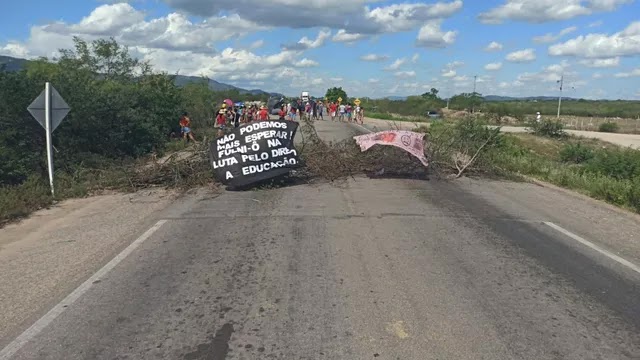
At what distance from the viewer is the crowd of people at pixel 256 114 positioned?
25.6 m

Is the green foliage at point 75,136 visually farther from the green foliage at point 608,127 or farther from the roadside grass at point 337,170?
the green foliage at point 608,127

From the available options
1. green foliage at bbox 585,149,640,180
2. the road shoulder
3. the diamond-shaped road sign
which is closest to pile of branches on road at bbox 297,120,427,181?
the road shoulder

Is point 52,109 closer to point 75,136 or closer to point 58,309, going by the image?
point 75,136

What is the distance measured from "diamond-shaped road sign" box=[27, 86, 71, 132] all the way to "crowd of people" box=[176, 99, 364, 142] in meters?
3.59

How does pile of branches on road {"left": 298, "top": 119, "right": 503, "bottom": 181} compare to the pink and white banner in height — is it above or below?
below

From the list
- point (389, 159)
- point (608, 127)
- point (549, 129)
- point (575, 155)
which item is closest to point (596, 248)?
point (389, 159)

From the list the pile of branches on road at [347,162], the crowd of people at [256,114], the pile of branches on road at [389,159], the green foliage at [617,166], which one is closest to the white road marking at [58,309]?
the pile of branches on road at [347,162]

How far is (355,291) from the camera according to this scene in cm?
596

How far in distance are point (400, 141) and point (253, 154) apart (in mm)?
3790

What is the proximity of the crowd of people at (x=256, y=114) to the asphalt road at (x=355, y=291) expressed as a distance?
6.18m

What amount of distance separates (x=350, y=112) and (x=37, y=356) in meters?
48.0

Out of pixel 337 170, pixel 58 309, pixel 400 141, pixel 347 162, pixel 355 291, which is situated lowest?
pixel 58 309

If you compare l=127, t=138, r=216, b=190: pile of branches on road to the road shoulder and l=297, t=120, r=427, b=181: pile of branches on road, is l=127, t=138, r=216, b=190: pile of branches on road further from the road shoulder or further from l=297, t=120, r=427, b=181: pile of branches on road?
l=297, t=120, r=427, b=181: pile of branches on road

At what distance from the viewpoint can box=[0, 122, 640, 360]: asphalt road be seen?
15.4ft
